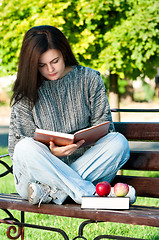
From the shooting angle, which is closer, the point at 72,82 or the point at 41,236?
the point at 72,82

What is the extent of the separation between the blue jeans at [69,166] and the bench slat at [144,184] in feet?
0.92

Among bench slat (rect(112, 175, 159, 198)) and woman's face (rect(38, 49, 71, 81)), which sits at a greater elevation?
woman's face (rect(38, 49, 71, 81))

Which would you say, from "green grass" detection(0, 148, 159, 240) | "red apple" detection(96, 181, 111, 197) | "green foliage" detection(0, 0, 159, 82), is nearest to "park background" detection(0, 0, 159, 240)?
"green foliage" detection(0, 0, 159, 82)

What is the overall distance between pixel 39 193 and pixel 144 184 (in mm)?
854

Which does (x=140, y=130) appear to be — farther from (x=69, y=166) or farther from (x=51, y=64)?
(x=51, y=64)

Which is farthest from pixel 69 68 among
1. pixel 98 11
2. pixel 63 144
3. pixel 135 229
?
pixel 98 11

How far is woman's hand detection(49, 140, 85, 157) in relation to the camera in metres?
2.70

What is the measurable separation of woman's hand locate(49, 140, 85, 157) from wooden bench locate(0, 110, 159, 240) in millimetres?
288

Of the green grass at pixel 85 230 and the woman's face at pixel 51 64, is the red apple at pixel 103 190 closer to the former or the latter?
the woman's face at pixel 51 64

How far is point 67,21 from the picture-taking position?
17.3 feet

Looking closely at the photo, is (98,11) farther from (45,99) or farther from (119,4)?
(45,99)

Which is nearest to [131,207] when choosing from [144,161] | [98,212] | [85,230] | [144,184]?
[98,212]

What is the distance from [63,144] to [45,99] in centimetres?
40

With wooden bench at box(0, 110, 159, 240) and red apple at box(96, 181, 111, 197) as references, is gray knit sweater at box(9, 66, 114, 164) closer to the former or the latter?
wooden bench at box(0, 110, 159, 240)
